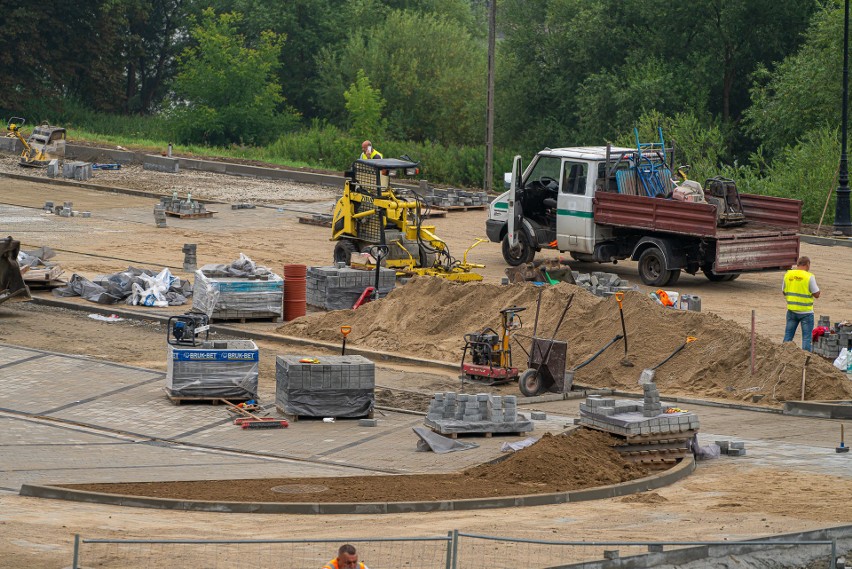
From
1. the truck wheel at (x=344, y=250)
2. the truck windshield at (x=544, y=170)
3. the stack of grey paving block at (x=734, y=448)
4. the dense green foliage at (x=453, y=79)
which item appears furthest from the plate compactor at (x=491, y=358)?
the dense green foliage at (x=453, y=79)

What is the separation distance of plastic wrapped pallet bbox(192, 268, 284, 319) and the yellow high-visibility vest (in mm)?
8018

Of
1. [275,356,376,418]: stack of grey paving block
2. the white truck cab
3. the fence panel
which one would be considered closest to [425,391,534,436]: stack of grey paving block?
[275,356,376,418]: stack of grey paving block

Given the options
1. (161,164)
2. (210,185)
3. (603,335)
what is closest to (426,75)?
(161,164)

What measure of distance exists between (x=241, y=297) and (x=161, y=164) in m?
24.8

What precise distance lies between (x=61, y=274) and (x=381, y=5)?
4764 centimetres

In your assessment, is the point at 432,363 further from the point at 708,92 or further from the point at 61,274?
the point at 708,92

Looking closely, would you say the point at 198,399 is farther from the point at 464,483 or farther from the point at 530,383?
the point at 464,483

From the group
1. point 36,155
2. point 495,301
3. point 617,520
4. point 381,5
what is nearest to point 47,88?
point 381,5

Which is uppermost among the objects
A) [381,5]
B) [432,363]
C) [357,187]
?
[381,5]

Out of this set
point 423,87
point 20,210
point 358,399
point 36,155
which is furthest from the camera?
point 423,87

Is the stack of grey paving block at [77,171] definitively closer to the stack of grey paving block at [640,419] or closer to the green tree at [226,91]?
the green tree at [226,91]

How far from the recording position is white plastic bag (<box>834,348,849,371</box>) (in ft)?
64.0

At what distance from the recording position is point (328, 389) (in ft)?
56.2

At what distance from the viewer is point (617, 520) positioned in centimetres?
1273
